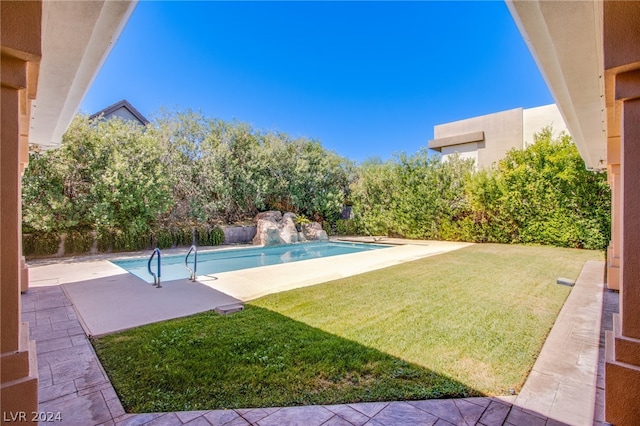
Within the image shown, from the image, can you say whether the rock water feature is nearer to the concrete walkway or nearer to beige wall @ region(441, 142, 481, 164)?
beige wall @ region(441, 142, 481, 164)

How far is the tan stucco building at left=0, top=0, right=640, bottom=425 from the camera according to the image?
1.63 meters

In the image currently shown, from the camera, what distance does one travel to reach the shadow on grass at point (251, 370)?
2641 mm

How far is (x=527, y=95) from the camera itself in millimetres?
22078

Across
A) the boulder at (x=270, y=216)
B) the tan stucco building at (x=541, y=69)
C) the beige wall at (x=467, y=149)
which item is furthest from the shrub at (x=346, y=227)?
Result: the tan stucco building at (x=541, y=69)

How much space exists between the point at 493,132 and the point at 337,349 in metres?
24.0

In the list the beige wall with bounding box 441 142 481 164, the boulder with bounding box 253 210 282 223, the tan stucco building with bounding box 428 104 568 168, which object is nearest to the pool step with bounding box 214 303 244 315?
the boulder with bounding box 253 210 282 223

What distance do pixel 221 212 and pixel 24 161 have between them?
13.3 metres

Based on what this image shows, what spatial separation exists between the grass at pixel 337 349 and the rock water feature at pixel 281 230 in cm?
1061

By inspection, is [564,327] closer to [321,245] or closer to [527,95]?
[321,245]

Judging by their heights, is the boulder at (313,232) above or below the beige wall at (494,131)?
below

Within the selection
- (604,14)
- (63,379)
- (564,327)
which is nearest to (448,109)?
(564,327)

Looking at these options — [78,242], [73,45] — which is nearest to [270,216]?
[78,242]

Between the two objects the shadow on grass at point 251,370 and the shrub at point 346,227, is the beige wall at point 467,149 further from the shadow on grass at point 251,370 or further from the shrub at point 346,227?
the shadow on grass at point 251,370

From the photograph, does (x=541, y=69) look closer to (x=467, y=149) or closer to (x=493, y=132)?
(x=493, y=132)
